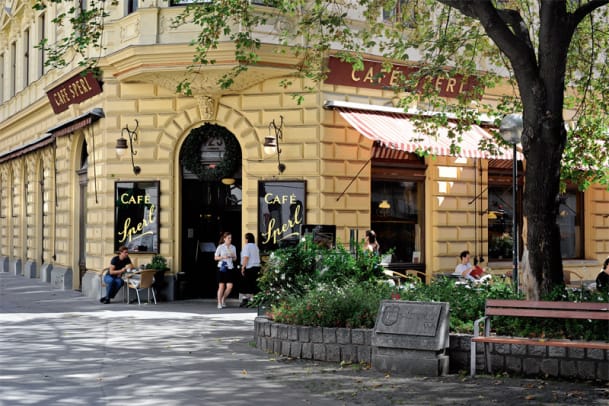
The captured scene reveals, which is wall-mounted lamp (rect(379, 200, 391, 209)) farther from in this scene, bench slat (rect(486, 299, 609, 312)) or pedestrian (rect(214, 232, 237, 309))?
bench slat (rect(486, 299, 609, 312))

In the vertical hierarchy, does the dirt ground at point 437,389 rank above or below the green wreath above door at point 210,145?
below

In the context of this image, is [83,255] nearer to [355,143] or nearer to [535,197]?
[355,143]

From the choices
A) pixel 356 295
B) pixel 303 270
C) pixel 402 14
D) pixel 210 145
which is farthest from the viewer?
pixel 210 145

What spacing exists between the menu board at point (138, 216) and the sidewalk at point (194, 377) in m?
4.59

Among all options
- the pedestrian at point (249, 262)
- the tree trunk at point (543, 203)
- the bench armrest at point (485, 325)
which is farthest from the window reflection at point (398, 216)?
the bench armrest at point (485, 325)

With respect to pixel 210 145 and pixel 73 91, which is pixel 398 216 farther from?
pixel 73 91

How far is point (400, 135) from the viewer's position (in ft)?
57.8

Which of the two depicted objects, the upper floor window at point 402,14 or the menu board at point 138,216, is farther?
the menu board at point 138,216

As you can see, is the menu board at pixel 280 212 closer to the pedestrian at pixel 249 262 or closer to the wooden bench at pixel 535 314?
the pedestrian at pixel 249 262

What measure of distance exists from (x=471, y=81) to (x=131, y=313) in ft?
33.6

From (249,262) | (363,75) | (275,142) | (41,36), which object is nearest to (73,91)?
(275,142)

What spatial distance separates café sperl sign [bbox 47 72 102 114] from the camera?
1983 cm

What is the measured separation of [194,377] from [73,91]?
13.4 m

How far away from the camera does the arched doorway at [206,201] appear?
18703 millimetres
